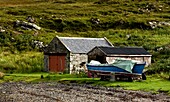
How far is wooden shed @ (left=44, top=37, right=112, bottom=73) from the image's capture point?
6247 centimetres

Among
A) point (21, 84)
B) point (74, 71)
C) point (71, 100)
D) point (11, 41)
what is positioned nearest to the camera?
point (71, 100)

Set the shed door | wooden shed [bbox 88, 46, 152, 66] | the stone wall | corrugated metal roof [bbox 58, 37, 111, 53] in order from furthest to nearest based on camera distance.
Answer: the shed door → corrugated metal roof [bbox 58, 37, 111, 53] → the stone wall → wooden shed [bbox 88, 46, 152, 66]

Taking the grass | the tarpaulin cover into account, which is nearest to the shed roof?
the grass

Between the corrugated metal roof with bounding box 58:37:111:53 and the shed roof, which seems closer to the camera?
the shed roof

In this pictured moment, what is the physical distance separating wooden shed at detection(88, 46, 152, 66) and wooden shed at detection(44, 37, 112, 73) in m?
2.40

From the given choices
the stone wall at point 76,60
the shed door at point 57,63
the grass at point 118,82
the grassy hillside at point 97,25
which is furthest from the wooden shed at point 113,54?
the grass at point 118,82

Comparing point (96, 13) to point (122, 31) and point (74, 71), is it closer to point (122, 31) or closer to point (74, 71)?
point (122, 31)

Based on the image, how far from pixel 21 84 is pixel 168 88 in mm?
16183

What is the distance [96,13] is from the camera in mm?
124625

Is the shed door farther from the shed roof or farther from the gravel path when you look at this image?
the gravel path

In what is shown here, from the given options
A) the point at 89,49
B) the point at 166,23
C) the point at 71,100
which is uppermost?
the point at 166,23

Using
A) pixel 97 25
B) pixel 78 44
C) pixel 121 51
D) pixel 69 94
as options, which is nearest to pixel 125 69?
pixel 69 94

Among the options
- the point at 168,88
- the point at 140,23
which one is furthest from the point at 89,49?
the point at 140,23

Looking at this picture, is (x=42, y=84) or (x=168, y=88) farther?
(x=42, y=84)
